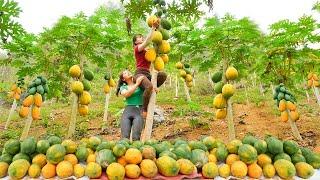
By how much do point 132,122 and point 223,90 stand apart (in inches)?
75.1

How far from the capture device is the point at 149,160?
2850mm

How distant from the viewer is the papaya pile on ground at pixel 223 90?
6145 mm

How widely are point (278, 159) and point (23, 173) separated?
213cm

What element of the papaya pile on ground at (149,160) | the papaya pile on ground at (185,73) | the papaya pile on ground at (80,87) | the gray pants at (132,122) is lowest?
the papaya pile on ground at (149,160)

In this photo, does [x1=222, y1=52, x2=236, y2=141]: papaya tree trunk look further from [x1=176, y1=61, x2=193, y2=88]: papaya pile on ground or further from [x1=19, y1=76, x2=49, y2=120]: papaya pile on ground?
[x1=19, y1=76, x2=49, y2=120]: papaya pile on ground

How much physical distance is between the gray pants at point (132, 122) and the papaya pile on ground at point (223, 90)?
1.81 metres

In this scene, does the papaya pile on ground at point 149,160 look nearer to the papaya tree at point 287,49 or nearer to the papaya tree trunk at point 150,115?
the papaya tree trunk at point 150,115

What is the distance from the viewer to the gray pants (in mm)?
4977

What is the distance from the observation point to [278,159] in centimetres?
300

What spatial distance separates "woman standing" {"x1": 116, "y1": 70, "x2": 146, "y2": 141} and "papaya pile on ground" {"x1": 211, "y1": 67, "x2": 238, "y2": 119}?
175 centimetres

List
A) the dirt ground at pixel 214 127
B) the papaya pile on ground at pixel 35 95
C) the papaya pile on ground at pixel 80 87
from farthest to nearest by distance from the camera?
A: 1. the dirt ground at pixel 214 127
2. the papaya pile on ground at pixel 35 95
3. the papaya pile on ground at pixel 80 87

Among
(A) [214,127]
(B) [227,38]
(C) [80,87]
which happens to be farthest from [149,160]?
(A) [214,127]

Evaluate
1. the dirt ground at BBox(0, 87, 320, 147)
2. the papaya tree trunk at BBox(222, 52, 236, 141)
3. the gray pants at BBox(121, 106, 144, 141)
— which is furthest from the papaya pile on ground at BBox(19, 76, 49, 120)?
the papaya tree trunk at BBox(222, 52, 236, 141)

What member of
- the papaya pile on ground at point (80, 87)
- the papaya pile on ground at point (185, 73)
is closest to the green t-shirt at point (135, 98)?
the papaya pile on ground at point (80, 87)
